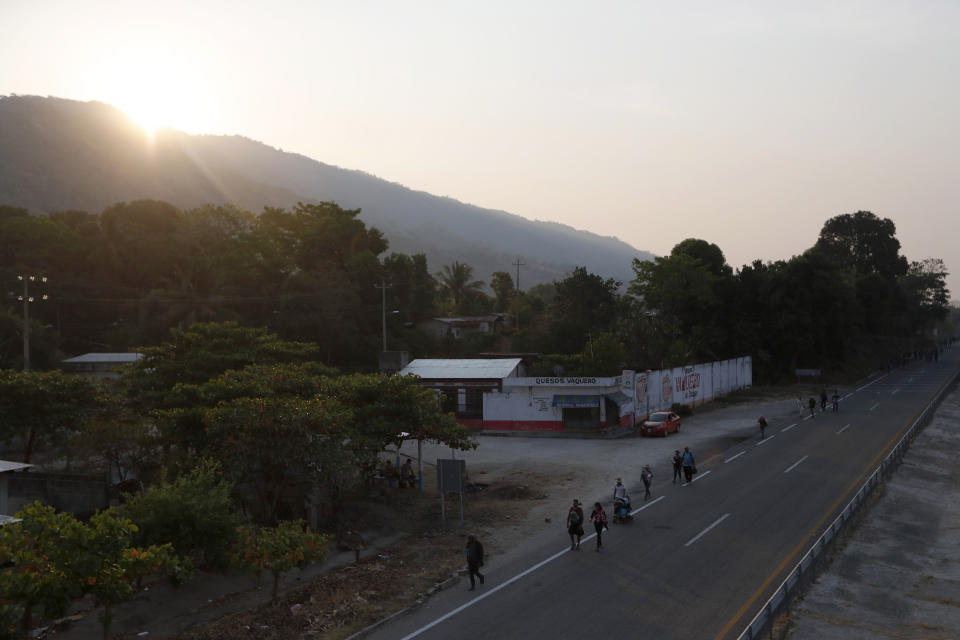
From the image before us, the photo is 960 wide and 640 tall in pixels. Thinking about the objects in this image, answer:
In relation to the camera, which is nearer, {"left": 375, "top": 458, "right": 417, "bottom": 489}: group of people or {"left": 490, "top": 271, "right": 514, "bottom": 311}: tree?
{"left": 375, "top": 458, "right": 417, "bottom": 489}: group of people

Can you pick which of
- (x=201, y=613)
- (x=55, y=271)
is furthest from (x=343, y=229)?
(x=201, y=613)

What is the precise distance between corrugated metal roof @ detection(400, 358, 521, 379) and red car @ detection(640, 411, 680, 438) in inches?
373

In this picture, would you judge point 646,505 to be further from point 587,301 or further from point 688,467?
point 587,301

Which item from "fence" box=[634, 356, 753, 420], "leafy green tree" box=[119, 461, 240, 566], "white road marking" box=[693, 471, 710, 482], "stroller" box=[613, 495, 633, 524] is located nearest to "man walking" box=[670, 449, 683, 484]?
"white road marking" box=[693, 471, 710, 482]

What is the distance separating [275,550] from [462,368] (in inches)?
1325

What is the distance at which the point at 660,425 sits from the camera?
4203 centimetres

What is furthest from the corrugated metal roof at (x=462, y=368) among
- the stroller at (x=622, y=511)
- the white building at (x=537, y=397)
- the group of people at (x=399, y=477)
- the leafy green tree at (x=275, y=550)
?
the leafy green tree at (x=275, y=550)

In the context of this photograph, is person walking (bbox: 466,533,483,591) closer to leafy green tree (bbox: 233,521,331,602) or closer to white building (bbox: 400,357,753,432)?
leafy green tree (bbox: 233,521,331,602)

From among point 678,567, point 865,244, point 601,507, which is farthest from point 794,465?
point 865,244

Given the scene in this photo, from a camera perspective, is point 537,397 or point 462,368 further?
point 462,368

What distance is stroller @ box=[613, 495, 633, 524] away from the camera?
23.1 meters

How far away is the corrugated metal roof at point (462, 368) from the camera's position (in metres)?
47.2

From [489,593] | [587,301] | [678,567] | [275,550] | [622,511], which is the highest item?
[587,301]

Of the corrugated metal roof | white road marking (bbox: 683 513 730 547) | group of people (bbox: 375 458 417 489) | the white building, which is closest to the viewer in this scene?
white road marking (bbox: 683 513 730 547)
